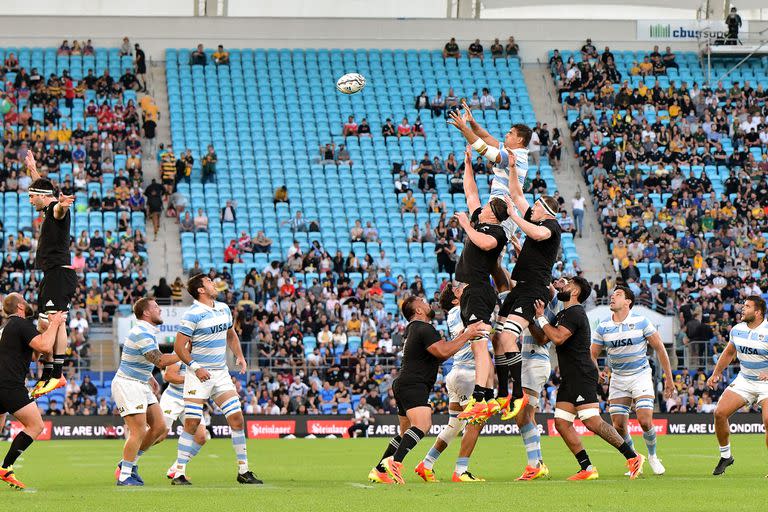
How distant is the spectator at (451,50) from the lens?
47.7m

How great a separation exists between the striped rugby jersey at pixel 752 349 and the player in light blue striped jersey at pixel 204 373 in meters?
6.61

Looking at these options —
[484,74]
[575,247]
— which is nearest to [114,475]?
[575,247]

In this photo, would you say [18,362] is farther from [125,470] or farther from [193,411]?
[193,411]

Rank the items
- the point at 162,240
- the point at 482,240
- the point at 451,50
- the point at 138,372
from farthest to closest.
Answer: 1. the point at 451,50
2. the point at 162,240
3. the point at 138,372
4. the point at 482,240

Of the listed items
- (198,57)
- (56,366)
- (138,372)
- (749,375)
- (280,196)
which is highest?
(198,57)

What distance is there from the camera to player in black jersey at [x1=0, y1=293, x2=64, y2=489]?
14.6 m

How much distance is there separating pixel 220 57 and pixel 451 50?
8.87 metres

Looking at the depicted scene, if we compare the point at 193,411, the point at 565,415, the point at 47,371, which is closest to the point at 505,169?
the point at 565,415

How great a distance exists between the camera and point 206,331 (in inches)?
591

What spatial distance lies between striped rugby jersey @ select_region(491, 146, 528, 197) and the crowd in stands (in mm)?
19590

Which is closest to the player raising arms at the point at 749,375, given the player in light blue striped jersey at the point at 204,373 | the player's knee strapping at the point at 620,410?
the player's knee strapping at the point at 620,410

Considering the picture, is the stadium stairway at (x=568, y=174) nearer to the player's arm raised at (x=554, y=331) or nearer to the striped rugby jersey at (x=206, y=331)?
the player's arm raised at (x=554, y=331)

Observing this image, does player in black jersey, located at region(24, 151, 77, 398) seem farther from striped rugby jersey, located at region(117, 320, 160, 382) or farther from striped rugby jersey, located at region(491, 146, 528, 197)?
striped rugby jersey, located at region(491, 146, 528, 197)

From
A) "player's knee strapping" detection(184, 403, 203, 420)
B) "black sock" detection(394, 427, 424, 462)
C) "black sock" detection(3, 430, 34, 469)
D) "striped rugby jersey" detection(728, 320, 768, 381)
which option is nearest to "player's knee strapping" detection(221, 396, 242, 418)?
"player's knee strapping" detection(184, 403, 203, 420)
